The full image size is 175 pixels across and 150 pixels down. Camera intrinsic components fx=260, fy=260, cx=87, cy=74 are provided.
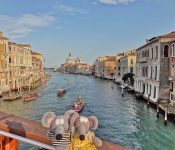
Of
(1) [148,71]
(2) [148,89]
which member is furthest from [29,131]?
(1) [148,71]

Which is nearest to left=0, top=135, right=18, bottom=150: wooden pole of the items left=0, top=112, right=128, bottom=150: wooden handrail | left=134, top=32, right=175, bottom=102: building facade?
left=0, top=112, right=128, bottom=150: wooden handrail

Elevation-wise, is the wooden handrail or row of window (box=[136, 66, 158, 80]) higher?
row of window (box=[136, 66, 158, 80])

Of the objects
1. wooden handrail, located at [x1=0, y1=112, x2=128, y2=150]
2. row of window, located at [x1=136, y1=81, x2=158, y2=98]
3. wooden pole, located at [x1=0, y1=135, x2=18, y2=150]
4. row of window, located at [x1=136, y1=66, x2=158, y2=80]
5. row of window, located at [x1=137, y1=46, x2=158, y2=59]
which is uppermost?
row of window, located at [x1=137, y1=46, x2=158, y2=59]

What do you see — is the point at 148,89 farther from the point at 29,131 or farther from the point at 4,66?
the point at 29,131

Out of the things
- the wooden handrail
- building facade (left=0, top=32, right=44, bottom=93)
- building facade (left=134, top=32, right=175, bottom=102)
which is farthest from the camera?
building facade (left=0, top=32, right=44, bottom=93)

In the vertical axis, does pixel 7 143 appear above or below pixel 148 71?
below

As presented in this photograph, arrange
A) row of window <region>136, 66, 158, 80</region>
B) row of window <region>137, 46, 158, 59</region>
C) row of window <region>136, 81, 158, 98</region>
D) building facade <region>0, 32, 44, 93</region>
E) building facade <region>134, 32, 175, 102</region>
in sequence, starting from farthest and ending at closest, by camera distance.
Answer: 1. building facade <region>0, 32, 44, 93</region>
2. row of window <region>136, 81, 158, 98</region>
3. row of window <region>136, 66, 158, 80</region>
4. row of window <region>137, 46, 158, 59</region>
5. building facade <region>134, 32, 175, 102</region>

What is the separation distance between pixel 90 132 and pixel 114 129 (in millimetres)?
15515

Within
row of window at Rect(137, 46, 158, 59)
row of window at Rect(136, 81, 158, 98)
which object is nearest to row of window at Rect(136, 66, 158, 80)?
row of window at Rect(136, 81, 158, 98)

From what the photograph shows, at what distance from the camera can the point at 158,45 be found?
2464 cm

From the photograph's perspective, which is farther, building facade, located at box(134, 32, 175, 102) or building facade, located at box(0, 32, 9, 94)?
building facade, located at box(0, 32, 9, 94)

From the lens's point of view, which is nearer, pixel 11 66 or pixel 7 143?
pixel 7 143

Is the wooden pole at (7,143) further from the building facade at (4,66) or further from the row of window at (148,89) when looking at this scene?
the building facade at (4,66)

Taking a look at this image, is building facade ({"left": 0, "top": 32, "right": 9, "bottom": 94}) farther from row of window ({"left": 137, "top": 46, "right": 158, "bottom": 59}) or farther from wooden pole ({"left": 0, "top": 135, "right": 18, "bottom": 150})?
wooden pole ({"left": 0, "top": 135, "right": 18, "bottom": 150})
